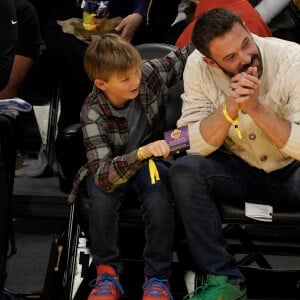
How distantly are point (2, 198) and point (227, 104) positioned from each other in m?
0.95

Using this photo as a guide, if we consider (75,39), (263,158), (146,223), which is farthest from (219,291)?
(75,39)

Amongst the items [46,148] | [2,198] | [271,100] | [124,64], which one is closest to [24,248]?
[46,148]

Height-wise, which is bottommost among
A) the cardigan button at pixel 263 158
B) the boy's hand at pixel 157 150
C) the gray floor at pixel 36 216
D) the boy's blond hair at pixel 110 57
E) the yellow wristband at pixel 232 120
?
the gray floor at pixel 36 216

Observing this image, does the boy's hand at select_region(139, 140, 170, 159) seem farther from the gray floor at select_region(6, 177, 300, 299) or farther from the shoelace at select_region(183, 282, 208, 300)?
the gray floor at select_region(6, 177, 300, 299)

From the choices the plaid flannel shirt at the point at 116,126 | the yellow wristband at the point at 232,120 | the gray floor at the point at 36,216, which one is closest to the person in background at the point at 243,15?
the plaid flannel shirt at the point at 116,126

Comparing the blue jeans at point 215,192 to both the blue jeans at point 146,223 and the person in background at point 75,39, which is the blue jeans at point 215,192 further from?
the person in background at point 75,39

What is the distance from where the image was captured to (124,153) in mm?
3469

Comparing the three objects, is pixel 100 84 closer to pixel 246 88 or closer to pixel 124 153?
pixel 124 153

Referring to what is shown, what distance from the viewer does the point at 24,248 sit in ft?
14.9

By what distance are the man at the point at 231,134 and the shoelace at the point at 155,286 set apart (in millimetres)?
119

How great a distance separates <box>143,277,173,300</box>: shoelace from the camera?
3178 millimetres

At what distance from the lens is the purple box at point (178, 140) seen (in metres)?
3.25

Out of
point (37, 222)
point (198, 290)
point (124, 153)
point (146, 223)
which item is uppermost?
point (124, 153)

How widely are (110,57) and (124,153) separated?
402 mm
